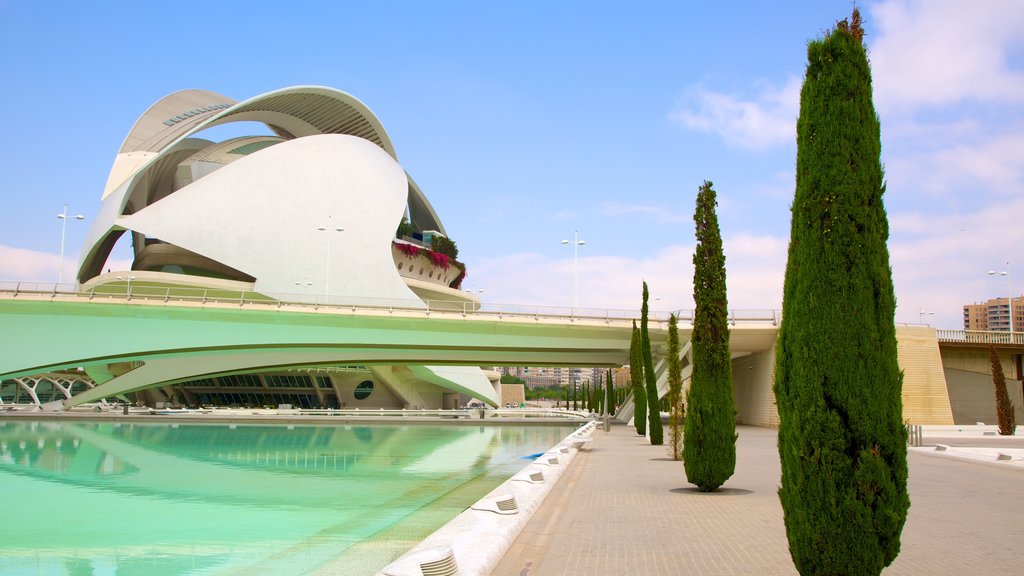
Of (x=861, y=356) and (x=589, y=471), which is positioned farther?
(x=589, y=471)

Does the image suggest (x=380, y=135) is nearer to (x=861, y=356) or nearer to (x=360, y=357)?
(x=360, y=357)

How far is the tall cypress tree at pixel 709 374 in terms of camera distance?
37.4 ft

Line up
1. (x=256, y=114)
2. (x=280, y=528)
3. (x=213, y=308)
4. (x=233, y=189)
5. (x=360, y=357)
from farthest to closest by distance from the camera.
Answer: (x=256, y=114)
(x=233, y=189)
(x=360, y=357)
(x=213, y=308)
(x=280, y=528)

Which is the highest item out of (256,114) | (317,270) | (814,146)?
(256,114)

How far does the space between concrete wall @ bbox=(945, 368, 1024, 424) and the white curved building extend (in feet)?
84.0

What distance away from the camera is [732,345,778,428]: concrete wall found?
33.9m

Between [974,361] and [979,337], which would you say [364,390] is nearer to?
[974,361]

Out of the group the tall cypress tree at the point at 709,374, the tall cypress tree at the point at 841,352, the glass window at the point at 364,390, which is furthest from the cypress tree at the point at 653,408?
the glass window at the point at 364,390

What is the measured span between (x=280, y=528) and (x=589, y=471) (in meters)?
5.82

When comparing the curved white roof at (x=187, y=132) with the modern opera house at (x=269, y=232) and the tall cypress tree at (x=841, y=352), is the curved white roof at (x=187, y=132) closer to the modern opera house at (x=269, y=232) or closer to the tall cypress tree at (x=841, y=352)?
the modern opera house at (x=269, y=232)

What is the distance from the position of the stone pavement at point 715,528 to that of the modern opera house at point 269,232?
27553 mm

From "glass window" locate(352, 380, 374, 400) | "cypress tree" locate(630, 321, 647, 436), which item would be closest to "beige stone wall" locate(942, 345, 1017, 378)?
"cypress tree" locate(630, 321, 647, 436)

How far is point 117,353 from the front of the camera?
31.5 meters

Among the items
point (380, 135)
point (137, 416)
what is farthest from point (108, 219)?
point (380, 135)
